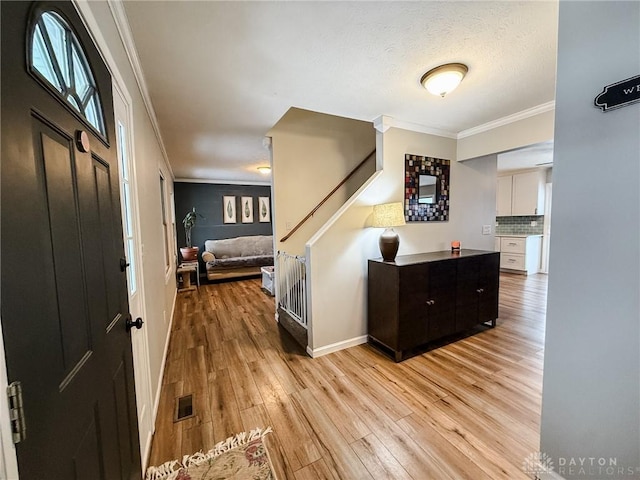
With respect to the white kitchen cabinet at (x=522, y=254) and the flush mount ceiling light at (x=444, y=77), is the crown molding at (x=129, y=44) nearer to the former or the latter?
the flush mount ceiling light at (x=444, y=77)

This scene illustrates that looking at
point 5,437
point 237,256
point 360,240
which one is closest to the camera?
point 5,437

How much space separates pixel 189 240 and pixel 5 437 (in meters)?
6.32

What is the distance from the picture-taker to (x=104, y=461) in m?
0.85

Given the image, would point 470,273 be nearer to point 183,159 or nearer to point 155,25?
point 155,25

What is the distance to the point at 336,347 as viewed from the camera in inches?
103

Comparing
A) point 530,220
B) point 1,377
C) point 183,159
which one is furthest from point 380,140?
point 530,220

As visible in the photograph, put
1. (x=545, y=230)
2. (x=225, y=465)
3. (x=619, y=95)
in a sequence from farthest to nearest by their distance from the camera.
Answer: (x=545, y=230), (x=225, y=465), (x=619, y=95)

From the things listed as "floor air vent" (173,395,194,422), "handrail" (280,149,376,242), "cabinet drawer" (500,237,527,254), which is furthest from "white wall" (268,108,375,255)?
"cabinet drawer" (500,237,527,254)

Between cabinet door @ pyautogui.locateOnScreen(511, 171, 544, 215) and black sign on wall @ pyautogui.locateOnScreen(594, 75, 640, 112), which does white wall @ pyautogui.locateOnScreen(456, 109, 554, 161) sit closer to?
black sign on wall @ pyautogui.locateOnScreen(594, 75, 640, 112)

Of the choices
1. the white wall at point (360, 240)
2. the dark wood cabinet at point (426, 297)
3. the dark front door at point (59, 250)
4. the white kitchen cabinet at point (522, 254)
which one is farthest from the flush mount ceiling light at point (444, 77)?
the white kitchen cabinet at point (522, 254)

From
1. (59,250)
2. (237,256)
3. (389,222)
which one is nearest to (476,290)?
(389,222)

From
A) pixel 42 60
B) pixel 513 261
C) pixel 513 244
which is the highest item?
pixel 42 60

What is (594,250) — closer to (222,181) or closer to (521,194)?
(521,194)

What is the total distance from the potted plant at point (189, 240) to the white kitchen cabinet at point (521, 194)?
708 cm
